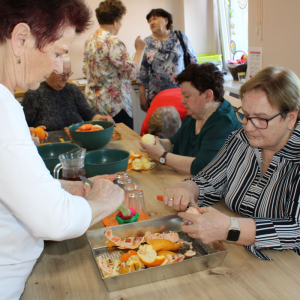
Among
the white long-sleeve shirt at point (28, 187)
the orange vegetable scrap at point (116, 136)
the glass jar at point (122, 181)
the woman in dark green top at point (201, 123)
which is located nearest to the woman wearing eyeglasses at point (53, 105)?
the orange vegetable scrap at point (116, 136)

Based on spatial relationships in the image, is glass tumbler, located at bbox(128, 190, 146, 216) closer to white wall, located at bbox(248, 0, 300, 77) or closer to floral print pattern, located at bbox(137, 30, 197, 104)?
white wall, located at bbox(248, 0, 300, 77)

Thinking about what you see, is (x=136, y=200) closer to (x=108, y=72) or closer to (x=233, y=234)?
(x=233, y=234)

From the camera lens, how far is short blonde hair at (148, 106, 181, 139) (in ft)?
8.66

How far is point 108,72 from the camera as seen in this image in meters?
2.96

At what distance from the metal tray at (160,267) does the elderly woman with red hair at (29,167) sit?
17cm

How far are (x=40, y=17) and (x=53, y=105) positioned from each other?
83.7 inches

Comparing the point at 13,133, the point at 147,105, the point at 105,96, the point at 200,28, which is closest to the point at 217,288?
the point at 13,133

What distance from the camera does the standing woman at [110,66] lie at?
278cm

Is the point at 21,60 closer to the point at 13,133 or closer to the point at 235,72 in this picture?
the point at 13,133

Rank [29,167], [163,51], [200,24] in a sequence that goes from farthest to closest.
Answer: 1. [200,24]
2. [163,51]
3. [29,167]

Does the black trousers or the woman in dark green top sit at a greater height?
the woman in dark green top

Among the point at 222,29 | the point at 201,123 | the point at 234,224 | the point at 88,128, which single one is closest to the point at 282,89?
the point at 234,224

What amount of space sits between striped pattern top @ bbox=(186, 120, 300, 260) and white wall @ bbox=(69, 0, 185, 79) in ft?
12.3

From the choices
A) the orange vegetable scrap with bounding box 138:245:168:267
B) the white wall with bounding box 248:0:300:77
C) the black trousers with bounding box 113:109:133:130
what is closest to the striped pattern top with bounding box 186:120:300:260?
the orange vegetable scrap with bounding box 138:245:168:267
